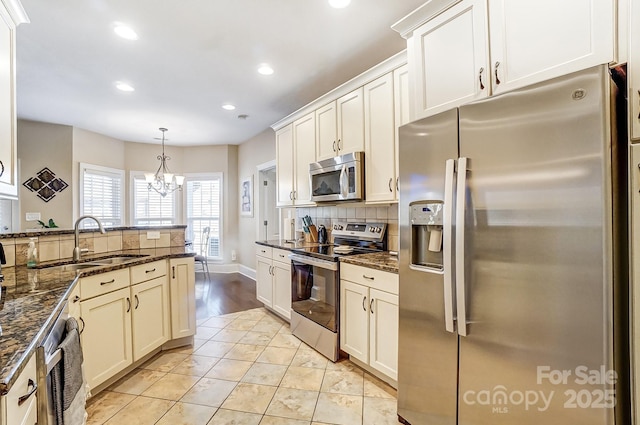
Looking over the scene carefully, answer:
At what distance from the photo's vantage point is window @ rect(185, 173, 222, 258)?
20.3ft

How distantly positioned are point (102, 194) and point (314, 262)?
471 centimetres

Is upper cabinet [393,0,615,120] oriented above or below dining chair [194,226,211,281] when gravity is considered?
above

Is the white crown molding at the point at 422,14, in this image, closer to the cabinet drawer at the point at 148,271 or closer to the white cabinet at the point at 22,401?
the white cabinet at the point at 22,401

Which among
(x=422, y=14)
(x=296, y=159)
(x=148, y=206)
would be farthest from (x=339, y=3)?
(x=148, y=206)

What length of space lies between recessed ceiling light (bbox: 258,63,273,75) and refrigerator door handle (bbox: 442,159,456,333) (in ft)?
7.04

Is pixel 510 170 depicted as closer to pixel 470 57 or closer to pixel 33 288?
pixel 470 57

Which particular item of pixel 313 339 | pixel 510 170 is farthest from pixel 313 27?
pixel 313 339

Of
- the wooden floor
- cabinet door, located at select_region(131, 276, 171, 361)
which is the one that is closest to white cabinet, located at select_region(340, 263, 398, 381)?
cabinet door, located at select_region(131, 276, 171, 361)

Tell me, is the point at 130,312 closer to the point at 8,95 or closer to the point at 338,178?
the point at 8,95

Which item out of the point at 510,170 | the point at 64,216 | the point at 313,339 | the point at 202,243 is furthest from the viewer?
the point at 202,243

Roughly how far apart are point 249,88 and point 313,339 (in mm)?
2737

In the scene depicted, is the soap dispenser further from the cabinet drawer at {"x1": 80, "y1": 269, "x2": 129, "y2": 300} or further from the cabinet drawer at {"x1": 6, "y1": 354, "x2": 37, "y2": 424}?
the cabinet drawer at {"x1": 6, "y1": 354, "x2": 37, "y2": 424}

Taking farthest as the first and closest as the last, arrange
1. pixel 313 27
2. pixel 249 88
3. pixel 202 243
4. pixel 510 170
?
pixel 202 243
pixel 249 88
pixel 313 27
pixel 510 170

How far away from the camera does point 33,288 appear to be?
59.0 inches
